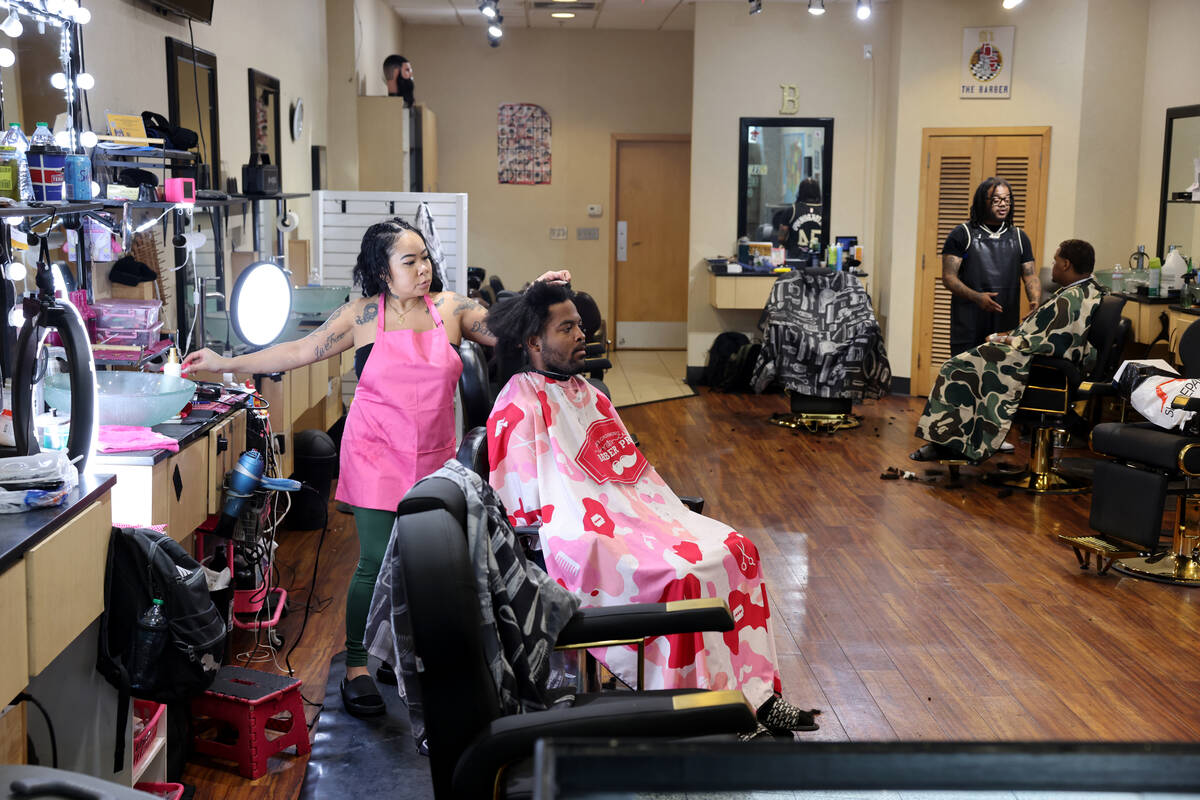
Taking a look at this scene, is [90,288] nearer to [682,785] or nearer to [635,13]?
[682,785]

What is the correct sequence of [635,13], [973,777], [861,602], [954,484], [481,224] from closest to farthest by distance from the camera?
[973,777] < [861,602] < [954,484] < [635,13] < [481,224]

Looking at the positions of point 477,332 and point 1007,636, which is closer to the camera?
point 477,332

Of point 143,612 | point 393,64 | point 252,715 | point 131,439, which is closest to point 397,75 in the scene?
point 393,64

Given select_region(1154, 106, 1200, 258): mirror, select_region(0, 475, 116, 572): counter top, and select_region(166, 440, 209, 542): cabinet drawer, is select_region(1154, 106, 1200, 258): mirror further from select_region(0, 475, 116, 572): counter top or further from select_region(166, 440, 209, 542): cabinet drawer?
select_region(0, 475, 116, 572): counter top

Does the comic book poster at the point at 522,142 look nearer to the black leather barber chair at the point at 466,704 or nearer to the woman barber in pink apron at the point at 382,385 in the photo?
the woman barber in pink apron at the point at 382,385

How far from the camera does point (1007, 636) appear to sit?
382 cm

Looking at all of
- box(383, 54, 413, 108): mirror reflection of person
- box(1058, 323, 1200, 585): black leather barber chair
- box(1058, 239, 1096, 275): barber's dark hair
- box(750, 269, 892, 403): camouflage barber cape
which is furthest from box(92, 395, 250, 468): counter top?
box(383, 54, 413, 108): mirror reflection of person

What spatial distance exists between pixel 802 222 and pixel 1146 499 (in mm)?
4560

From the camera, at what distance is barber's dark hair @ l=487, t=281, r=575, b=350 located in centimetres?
313

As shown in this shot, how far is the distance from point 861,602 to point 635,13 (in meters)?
6.38

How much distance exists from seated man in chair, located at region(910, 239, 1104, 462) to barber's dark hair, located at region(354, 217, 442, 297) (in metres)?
3.42

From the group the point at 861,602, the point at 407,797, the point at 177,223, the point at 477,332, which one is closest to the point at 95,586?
the point at 407,797

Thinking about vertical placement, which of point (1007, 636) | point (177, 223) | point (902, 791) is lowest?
point (1007, 636)

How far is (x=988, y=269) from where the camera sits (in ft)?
20.8
